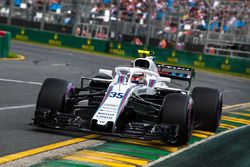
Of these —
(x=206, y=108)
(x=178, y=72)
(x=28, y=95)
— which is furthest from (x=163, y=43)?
(x=206, y=108)

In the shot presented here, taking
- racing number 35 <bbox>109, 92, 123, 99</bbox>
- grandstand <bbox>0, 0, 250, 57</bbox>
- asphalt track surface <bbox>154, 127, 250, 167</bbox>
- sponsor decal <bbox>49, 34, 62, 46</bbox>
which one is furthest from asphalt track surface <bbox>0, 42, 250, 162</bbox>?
grandstand <bbox>0, 0, 250, 57</bbox>

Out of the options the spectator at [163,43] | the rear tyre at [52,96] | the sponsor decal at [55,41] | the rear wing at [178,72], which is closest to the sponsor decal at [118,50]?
the spectator at [163,43]

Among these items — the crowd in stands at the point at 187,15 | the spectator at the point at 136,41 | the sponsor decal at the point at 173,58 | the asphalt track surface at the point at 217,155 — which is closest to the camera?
the asphalt track surface at the point at 217,155

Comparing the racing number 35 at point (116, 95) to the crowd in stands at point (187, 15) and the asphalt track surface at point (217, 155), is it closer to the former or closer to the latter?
the asphalt track surface at point (217, 155)

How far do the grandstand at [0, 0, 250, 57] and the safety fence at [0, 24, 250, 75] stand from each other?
570mm

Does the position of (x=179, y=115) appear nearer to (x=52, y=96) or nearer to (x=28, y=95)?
(x=52, y=96)

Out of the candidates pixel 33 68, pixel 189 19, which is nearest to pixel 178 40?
pixel 189 19

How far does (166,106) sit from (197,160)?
1.15 m

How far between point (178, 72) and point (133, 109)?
3241 millimetres

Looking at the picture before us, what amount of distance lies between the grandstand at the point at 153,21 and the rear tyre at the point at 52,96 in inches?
983

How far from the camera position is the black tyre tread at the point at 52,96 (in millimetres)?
9430

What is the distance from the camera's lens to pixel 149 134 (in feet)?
29.2

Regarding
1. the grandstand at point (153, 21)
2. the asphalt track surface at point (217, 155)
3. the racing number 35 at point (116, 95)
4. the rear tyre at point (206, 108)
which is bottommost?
the asphalt track surface at point (217, 155)

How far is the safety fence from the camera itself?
34.7 meters
